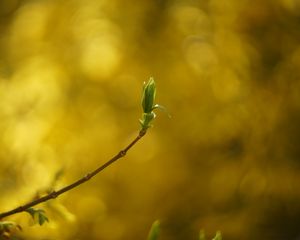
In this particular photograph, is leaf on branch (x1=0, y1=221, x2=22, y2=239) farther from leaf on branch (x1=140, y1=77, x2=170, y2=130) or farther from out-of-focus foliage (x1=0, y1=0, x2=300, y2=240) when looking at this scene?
out-of-focus foliage (x1=0, y1=0, x2=300, y2=240)

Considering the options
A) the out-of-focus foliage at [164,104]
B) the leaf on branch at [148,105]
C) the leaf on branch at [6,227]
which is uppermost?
the out-of-focus foliage at [164,104]

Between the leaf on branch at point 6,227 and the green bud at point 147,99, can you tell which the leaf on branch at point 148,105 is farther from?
the leaf on branch at point 6,227

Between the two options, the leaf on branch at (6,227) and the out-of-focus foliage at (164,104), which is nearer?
the leaf on branch at (6,227)

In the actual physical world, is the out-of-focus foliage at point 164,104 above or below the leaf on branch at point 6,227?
above

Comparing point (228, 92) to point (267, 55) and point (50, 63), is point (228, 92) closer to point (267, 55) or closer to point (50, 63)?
point (267, 55)

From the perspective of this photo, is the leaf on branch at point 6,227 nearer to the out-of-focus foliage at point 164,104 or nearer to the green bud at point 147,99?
the green bud at point 147,99

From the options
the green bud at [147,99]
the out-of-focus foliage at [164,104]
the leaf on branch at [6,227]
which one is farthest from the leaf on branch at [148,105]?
the out-of-focus foliage at [164,104]

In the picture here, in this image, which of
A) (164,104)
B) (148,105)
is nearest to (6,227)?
(148,105)

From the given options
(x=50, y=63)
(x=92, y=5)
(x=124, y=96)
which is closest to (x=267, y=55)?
(x=124, y=96)
